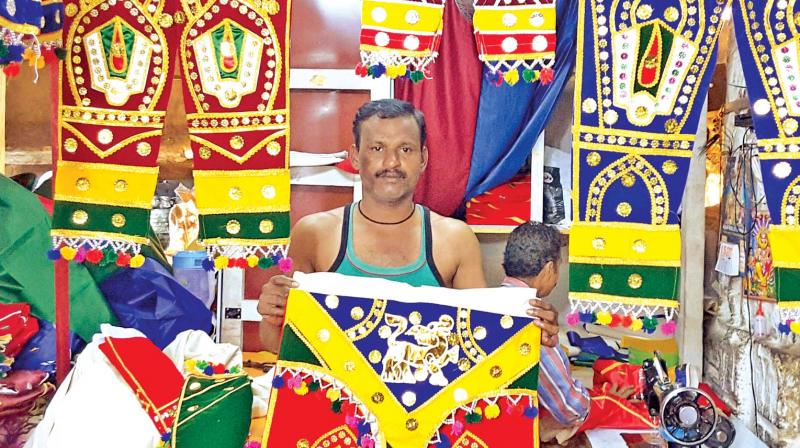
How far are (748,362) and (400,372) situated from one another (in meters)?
1.85

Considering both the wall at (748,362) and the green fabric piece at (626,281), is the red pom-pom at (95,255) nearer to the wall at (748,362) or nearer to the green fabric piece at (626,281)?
the green fabric piece at (626,281)

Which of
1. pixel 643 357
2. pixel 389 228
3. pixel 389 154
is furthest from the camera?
pixel 643 357

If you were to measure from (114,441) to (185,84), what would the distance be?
3.88 feet

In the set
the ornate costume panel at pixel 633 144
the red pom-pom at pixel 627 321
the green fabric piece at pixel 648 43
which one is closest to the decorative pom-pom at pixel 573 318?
the ornate costume panel at pixel 633 144

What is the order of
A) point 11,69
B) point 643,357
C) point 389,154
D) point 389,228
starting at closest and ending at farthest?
1. point 11,69
2. point 389,154
3. point 389,228
4. point 643,357

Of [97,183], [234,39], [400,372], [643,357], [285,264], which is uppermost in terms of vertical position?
[234,39]

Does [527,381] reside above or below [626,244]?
below

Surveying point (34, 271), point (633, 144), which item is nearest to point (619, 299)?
point (633, 144)

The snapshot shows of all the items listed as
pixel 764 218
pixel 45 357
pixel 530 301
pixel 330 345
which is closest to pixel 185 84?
pixel 330 345

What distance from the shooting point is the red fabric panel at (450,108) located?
3.07 metres

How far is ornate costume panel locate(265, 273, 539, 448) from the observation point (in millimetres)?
1840

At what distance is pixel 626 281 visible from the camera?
2.02 meters

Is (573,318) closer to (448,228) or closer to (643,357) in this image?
(448,228)

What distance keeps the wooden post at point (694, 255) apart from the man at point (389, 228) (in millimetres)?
1231
